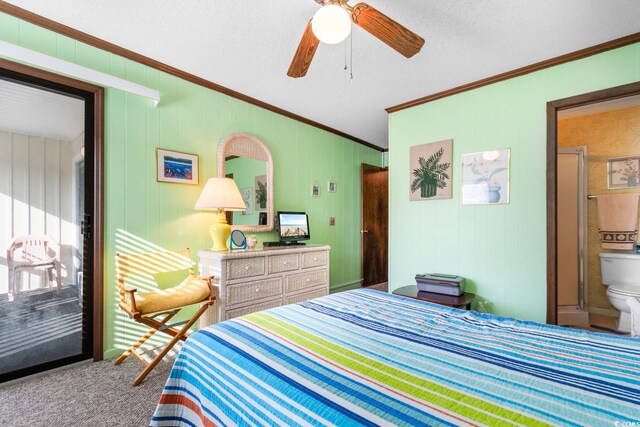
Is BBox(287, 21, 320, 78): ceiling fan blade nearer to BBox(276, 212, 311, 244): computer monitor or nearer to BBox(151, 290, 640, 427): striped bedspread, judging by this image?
BBox(151, 290, 640, 427): striped bedspread

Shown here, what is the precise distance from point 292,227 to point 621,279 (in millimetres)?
3800

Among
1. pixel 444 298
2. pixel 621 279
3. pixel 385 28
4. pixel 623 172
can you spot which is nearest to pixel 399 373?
pixel 385 28

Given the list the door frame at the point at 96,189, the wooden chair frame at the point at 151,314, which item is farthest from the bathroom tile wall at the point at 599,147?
the door frame at the point at 96,189

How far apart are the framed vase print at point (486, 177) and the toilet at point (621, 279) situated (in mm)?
1587

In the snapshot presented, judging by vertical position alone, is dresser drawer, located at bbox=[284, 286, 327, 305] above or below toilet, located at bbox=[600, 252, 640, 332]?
below

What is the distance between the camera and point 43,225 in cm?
219

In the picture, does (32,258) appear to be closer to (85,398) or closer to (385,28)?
(85,398)

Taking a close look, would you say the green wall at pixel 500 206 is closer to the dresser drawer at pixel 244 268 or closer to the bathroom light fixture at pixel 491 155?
the bathroom light fixture at pixel 491 155

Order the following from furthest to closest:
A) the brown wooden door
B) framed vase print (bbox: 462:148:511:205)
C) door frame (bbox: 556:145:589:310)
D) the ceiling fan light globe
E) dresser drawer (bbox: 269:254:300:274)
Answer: the brown wooden door < door frame (bbox: 556:145:589:310) < dresser drawer (bbox: 269:254:300:274) < framed vase print (bbox: 462:148:511:205) < the ceiling fan light globe

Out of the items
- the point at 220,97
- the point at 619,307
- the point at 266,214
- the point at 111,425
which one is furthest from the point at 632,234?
the point at 111,425

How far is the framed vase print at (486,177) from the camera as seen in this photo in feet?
9.16

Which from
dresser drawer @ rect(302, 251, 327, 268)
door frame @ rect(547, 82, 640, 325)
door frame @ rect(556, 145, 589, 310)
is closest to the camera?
door frame @ rect(547, 82, 640, 325)

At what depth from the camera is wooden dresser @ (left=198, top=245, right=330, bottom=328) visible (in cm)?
255

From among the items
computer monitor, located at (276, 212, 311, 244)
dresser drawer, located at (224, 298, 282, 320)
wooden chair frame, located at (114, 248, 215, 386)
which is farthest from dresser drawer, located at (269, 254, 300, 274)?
wooden chair frame, located at (114, 248, 215, 386)
